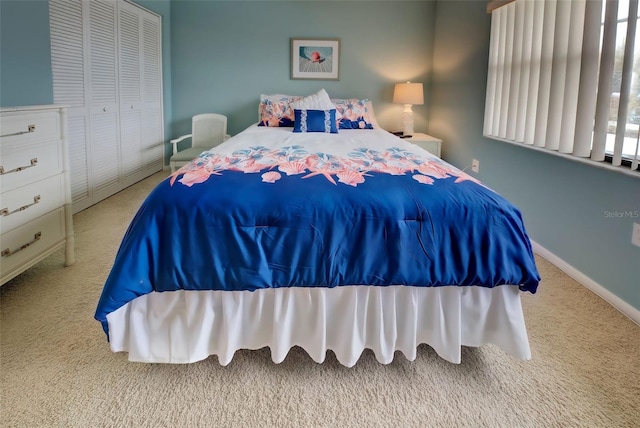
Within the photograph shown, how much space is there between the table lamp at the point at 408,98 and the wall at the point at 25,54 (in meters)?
3.18

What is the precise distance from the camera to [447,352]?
5.59 feet

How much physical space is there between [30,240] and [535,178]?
3.01 metres

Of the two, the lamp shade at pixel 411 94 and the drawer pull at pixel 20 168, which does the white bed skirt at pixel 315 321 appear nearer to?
the drawer pull at pixel 20 168

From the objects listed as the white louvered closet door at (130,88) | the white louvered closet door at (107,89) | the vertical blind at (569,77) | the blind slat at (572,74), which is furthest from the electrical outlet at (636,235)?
the white louvered closet door at (130,88)

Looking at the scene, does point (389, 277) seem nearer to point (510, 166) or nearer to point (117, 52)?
point (510, 166)

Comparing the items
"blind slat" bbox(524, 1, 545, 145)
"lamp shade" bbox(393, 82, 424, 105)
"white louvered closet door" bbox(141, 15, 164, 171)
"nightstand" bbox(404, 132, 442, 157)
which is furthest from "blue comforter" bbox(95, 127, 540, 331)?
"white louvered closet door" bbox(141, 15, 164, 171)

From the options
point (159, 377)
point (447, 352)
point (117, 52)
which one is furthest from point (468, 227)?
point (117, 52)

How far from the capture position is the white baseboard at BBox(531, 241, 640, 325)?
7.06 ft

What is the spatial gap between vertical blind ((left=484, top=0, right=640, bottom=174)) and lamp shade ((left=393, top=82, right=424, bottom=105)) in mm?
1173

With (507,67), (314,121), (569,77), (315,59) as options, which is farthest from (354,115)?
(569,77)

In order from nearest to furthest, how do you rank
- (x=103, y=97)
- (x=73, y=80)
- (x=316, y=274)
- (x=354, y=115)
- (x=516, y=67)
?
1. (x=316, y=274)
2. (x=516, y=67)
3. (x=73, y=80)
4. (x=103, y=97)
5. (x=354, y=115)

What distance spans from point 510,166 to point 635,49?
51.7 inches

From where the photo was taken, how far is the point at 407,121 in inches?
189

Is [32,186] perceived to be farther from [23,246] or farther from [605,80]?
[605,80]
